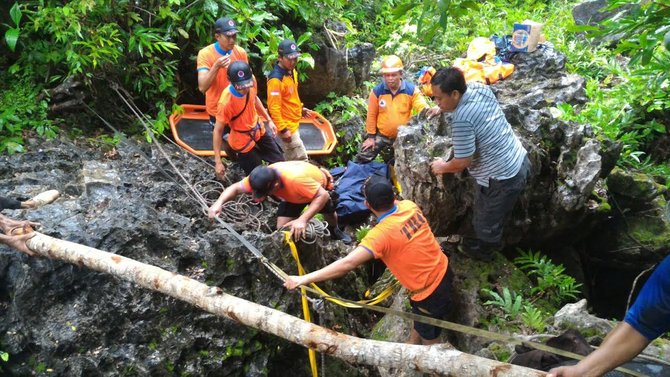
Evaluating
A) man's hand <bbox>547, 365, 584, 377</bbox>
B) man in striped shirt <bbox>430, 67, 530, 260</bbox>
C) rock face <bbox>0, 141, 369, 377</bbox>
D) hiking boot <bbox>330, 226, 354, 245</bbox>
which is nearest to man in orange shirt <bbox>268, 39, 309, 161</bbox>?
hiking boot <bbox>330, 226, 354, 245</bbox>

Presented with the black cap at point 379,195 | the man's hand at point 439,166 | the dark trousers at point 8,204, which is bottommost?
the dark trousers at point 8,204

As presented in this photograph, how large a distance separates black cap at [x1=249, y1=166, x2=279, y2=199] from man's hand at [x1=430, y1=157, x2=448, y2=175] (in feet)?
5.05

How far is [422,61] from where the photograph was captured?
10.8 m

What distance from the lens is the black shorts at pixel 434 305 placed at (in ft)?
14.3

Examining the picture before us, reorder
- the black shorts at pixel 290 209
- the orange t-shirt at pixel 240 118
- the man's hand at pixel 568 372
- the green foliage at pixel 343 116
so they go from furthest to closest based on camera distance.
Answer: the green foliage at pixel 343 116 → the orange t-shirt at pixel 240 118 → the black shorts at pixel 290 209 → the man's hand at pixel 568 372

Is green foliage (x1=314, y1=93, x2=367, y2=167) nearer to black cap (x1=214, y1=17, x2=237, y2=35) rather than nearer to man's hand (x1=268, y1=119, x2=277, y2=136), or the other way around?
man's hand (x1=268, y1=119, x2=277, y2=136)

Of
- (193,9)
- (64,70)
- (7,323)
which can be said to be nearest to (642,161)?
(193,9)

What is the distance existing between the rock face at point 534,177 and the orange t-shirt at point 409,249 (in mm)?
827

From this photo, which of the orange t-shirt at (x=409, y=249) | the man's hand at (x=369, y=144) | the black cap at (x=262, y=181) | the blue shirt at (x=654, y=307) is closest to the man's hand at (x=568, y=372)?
the blue shirt at (x=654, y=307)

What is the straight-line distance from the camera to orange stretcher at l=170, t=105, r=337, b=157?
709cm

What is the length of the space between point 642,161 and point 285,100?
16.0 feet

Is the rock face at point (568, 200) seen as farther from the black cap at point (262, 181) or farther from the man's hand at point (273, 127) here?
the man's hand at point (273, 127)

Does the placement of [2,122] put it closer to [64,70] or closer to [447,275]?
→ [64,70]

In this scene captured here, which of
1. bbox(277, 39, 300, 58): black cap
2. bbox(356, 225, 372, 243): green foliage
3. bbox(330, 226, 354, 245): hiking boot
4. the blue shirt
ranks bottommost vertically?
bbox(330, 226, 354, 245): hiking boot
